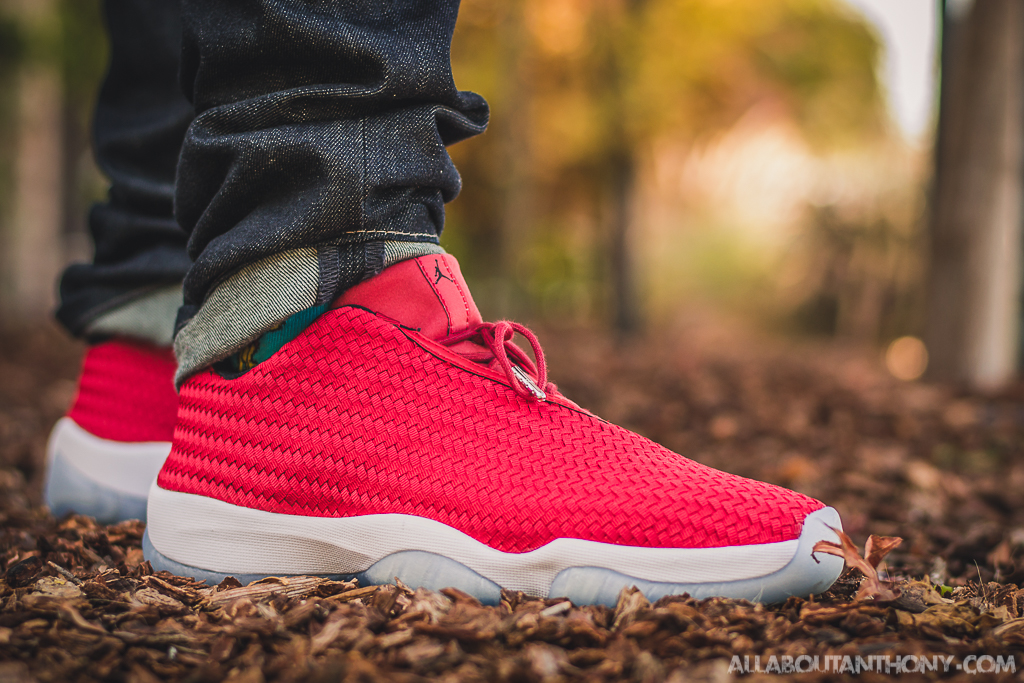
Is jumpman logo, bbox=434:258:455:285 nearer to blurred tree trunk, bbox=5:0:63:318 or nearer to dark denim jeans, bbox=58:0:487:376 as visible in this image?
dark denim jeans, bbox=58:0:487:376

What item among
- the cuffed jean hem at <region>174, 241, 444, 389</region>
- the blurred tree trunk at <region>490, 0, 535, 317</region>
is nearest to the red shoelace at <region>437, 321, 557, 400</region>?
the cuffed jean hem at <region>174, 241, 444, 389</region>

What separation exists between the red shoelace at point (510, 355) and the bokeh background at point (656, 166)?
365 centimetres

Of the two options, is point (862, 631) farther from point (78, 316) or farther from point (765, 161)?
point (765, 161)

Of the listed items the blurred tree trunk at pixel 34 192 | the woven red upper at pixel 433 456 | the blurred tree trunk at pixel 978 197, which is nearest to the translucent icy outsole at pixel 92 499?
the woven red upper at pixel 433 456

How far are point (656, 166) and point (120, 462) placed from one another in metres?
10.9

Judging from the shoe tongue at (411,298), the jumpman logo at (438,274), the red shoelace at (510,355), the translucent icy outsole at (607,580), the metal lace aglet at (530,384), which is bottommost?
the translucent icy outsole at (607,580)

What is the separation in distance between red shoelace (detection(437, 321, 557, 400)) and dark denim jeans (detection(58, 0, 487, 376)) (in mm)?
147

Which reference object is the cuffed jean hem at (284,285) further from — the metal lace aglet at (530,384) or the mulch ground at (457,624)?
the mulch ground at (457,624)

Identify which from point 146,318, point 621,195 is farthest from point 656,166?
point 146,318

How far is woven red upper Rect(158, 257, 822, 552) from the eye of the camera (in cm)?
84

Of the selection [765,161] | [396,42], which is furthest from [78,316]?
[765,161]

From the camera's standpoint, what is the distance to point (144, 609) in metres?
0.86

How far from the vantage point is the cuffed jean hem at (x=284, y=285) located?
96cm

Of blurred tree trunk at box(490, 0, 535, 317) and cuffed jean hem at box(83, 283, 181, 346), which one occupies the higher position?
blurred tree trunk at box(490, 0, 535, 317)
